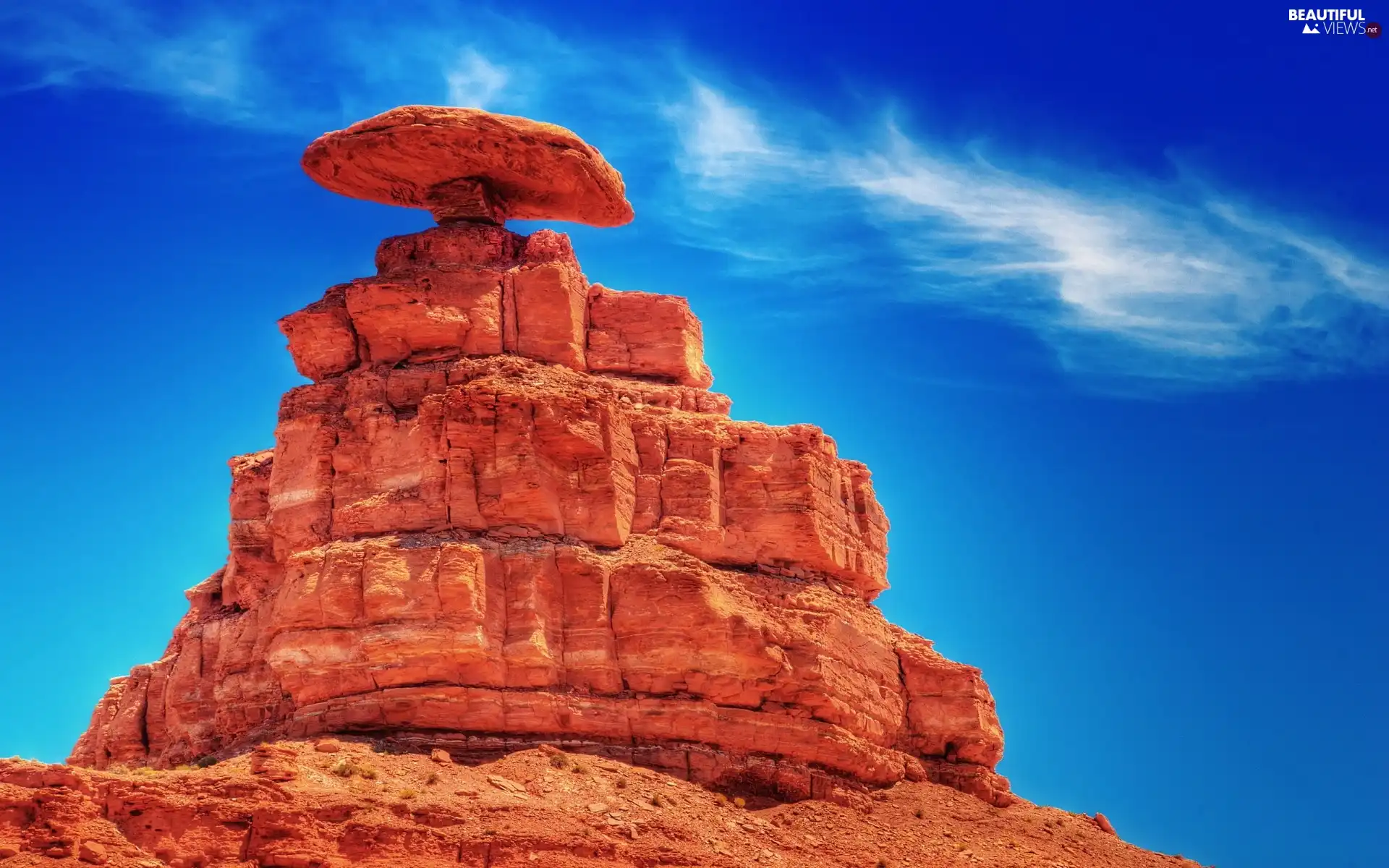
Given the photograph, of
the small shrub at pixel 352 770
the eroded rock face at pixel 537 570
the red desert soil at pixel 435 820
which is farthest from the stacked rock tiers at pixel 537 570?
the small shrub at pixel 352 770

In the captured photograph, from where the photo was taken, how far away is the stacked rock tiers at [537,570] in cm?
4812

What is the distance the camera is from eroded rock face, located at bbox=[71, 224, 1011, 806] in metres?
48.1

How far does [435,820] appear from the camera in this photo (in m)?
43.2

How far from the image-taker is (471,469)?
166 feet

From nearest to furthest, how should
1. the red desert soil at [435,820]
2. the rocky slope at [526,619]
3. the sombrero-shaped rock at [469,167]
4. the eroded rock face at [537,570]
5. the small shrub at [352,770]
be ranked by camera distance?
1. the red desert soil at [435,820]
2. the small shrub at [352,770]
3. the rocky slope at [526,619]
4. the eroded rock face at [537,570]
5. the sombrero-shaped rock at [469,167]

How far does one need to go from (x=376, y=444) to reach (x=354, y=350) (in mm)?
3518

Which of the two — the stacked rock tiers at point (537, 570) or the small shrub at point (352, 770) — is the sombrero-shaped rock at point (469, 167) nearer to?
the stacked rock tiers at point (537, 570)

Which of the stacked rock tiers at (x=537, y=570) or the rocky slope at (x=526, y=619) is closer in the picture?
the rocky slope at (x=526, y=619)

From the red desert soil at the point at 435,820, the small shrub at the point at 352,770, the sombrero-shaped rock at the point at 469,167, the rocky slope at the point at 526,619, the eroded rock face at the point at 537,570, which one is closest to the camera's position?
the red desert soil at the point at 435,820

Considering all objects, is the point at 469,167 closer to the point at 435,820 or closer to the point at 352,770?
the point at 352,770

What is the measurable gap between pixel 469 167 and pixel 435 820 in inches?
761

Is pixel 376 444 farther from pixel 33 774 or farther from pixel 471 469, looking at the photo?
pixel 33 774

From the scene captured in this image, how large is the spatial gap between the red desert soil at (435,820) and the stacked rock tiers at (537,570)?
1.62 meters

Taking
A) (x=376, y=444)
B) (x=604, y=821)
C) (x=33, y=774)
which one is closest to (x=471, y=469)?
(x=376, y=444)
